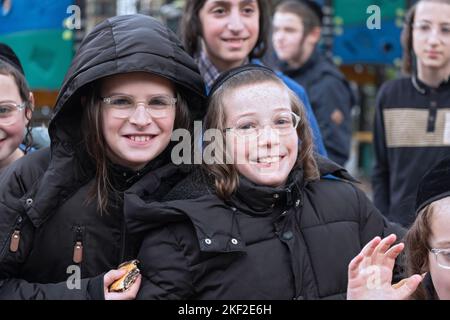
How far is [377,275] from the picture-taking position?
251cm

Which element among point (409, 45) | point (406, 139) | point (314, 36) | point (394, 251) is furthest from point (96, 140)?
point (314, 36)

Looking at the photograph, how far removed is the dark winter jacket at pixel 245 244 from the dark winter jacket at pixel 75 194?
155mm

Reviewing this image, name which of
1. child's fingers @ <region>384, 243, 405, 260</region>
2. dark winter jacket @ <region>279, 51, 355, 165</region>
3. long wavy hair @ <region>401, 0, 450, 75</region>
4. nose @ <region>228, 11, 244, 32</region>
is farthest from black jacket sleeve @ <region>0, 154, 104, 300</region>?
dark winter jacket @ <region>279, 51, 355, 165</region>

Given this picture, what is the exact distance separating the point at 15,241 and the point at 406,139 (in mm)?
2498

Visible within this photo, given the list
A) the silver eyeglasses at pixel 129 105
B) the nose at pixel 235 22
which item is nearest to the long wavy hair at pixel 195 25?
the nose at pixel 235 22

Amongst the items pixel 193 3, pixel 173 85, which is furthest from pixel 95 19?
pixel 173 85

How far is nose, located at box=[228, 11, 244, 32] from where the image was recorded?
3.63 meters

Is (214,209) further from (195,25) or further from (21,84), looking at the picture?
(195,25)

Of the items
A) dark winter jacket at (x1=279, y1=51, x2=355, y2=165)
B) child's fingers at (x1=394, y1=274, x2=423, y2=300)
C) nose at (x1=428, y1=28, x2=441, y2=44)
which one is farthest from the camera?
dark winter jacket at (x1=279, y1=51, x2=355, y2=165)

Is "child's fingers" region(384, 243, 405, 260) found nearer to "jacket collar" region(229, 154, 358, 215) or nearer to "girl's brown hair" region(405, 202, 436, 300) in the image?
"girl's brown hair" region(405, 202, 436, 300)

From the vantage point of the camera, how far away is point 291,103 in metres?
2.99

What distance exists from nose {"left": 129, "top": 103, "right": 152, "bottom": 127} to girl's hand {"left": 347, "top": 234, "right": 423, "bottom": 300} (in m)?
0.90

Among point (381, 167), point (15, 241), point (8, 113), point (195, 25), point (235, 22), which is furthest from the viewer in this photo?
point (381, 167)
